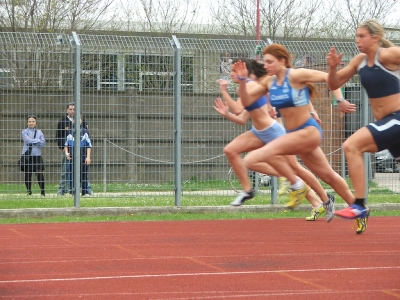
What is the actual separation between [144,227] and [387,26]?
27457 mm

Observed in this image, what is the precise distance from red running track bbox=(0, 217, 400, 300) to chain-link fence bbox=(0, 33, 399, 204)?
2596mm

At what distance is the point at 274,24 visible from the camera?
35.3 metres

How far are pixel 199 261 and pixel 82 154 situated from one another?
7.25 meters

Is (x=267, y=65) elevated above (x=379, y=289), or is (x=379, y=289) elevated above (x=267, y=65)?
(x=267, y=65)

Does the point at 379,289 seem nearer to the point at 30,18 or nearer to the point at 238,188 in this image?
the point at 238,188

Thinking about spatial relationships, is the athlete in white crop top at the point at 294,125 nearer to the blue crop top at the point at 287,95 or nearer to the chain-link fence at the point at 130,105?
the blue crop top at the point at 287,95

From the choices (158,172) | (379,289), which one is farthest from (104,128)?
(379,289)

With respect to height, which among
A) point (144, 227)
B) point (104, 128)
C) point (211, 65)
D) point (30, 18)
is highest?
point (30, 18)

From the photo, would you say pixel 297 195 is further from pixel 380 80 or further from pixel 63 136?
pixel 63 136

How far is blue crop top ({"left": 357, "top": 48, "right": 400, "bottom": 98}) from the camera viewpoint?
8.45 meters

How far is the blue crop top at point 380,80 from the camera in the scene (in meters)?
8.45

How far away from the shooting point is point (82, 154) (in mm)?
15609

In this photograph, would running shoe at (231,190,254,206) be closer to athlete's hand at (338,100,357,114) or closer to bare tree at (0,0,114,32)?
athlete's hand at (338,100,357,114)

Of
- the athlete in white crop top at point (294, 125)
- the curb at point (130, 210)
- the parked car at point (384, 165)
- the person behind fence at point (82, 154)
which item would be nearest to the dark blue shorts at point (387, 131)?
the athlete in white crop top at point (294, 125)
